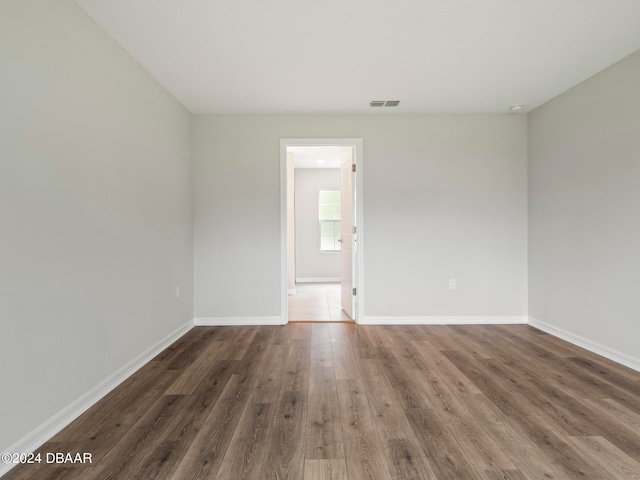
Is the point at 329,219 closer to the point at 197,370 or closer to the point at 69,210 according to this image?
the point at 197,370

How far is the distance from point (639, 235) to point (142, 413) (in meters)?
3.77

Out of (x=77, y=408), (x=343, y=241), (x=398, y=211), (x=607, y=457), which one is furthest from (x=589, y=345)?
(x=77, y=408)

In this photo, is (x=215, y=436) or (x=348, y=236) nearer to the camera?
(x=215, y=436)

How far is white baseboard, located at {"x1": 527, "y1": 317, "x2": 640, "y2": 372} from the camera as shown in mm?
2566

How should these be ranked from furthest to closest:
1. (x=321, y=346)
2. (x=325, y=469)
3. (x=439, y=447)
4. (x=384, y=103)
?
(x=384, y=103) → (x=321, y=346) → (x=439, y=447) → (x=325, y=469)

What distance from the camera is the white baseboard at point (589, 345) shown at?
Answer: 2.57 metres

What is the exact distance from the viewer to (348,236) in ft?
13.8

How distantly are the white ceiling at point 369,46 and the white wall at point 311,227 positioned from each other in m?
3.85

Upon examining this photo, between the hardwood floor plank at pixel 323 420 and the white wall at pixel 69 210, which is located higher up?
the white wall at pixel 69 210

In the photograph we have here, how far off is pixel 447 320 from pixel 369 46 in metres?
3.02

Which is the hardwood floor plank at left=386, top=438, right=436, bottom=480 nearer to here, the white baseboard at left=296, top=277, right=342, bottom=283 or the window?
the white baseboard at left=296, top=277, right=342, bottom=283

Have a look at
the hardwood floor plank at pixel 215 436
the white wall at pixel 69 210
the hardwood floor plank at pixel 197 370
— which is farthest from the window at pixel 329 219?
the hardwood floor plank at pixel 215 436

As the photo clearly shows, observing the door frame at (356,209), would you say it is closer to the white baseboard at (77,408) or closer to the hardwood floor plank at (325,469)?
the white baseboard at (77,408)

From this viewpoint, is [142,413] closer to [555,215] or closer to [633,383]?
[633,383]
